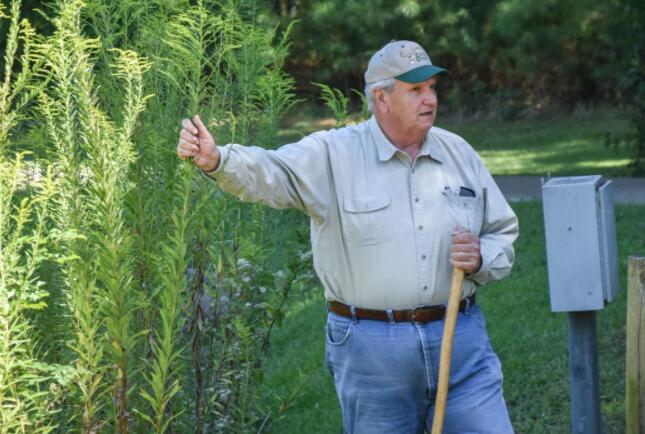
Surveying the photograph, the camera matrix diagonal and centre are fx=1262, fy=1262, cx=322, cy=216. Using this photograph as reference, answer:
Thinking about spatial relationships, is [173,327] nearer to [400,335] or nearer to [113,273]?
[113,273]

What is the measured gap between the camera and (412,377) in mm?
4516

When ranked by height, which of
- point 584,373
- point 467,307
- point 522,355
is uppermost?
point 467,307

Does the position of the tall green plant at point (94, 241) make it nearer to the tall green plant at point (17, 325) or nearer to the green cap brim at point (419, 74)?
the tall green plant at point (17, 325)

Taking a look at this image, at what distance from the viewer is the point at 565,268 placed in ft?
18.1

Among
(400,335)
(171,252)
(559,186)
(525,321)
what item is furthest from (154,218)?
(525,321)

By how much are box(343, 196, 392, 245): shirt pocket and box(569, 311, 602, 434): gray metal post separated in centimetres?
157

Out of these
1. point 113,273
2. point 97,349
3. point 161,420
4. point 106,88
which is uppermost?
point 106,88

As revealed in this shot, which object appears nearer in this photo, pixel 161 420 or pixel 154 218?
pixel 161 420

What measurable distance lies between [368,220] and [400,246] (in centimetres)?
15

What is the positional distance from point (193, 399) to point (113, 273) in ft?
3.06

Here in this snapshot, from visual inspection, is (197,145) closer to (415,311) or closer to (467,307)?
(415,311)

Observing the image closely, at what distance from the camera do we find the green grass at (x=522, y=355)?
7.23m

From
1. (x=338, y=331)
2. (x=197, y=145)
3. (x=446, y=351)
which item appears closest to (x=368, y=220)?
(x=338, y=331)

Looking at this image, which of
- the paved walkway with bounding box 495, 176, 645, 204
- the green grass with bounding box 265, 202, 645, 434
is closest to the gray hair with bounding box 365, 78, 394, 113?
the green grass with bounding box 265, 202, 645, 434
